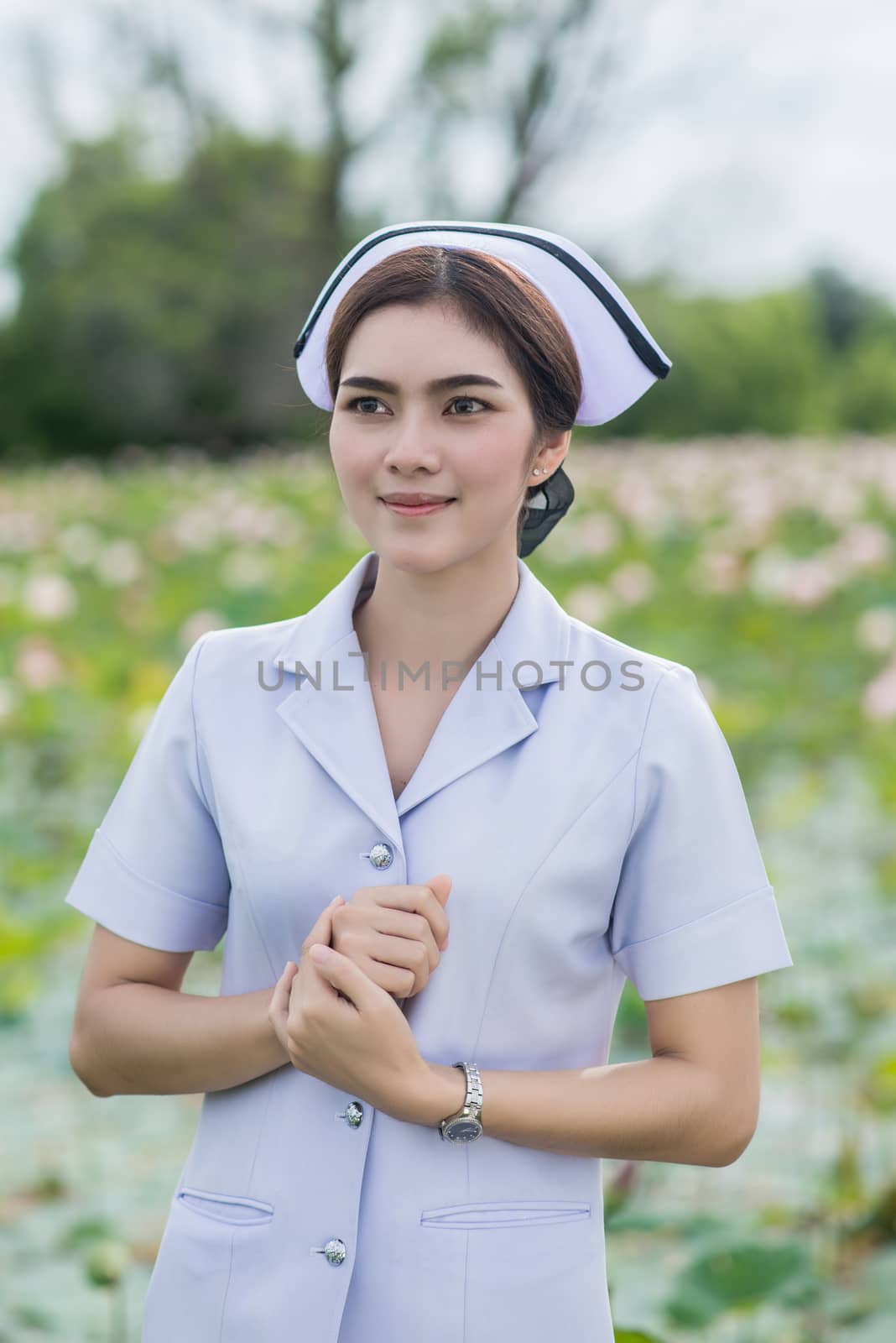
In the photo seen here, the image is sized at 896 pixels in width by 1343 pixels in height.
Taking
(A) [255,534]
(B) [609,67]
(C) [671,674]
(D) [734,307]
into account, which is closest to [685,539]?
(A) [255,534]

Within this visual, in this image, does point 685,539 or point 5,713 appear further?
point 685,539

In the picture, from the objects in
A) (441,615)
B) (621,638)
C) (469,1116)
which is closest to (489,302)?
(441,615)

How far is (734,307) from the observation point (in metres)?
31.6

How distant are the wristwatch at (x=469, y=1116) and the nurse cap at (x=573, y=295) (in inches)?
19.7

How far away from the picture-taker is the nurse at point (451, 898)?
40.5 inches

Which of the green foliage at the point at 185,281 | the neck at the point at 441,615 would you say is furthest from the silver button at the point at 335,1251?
the green foliage at the point at 185,281

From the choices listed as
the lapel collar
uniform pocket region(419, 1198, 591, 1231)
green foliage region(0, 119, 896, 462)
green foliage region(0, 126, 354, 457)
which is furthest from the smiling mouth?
green foliage region(0, 126, 354, 457)

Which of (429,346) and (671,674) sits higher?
(429,346)

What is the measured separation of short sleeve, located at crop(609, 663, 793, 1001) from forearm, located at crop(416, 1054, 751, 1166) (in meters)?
0.07

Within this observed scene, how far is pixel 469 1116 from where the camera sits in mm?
1008

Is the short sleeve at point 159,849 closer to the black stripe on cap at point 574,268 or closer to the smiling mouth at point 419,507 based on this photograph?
the smiling mouth at point 419,507

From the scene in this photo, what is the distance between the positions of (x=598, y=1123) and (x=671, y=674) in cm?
33

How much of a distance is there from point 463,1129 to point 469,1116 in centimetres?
1

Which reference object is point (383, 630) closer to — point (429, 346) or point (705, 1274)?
point (429, 346)
